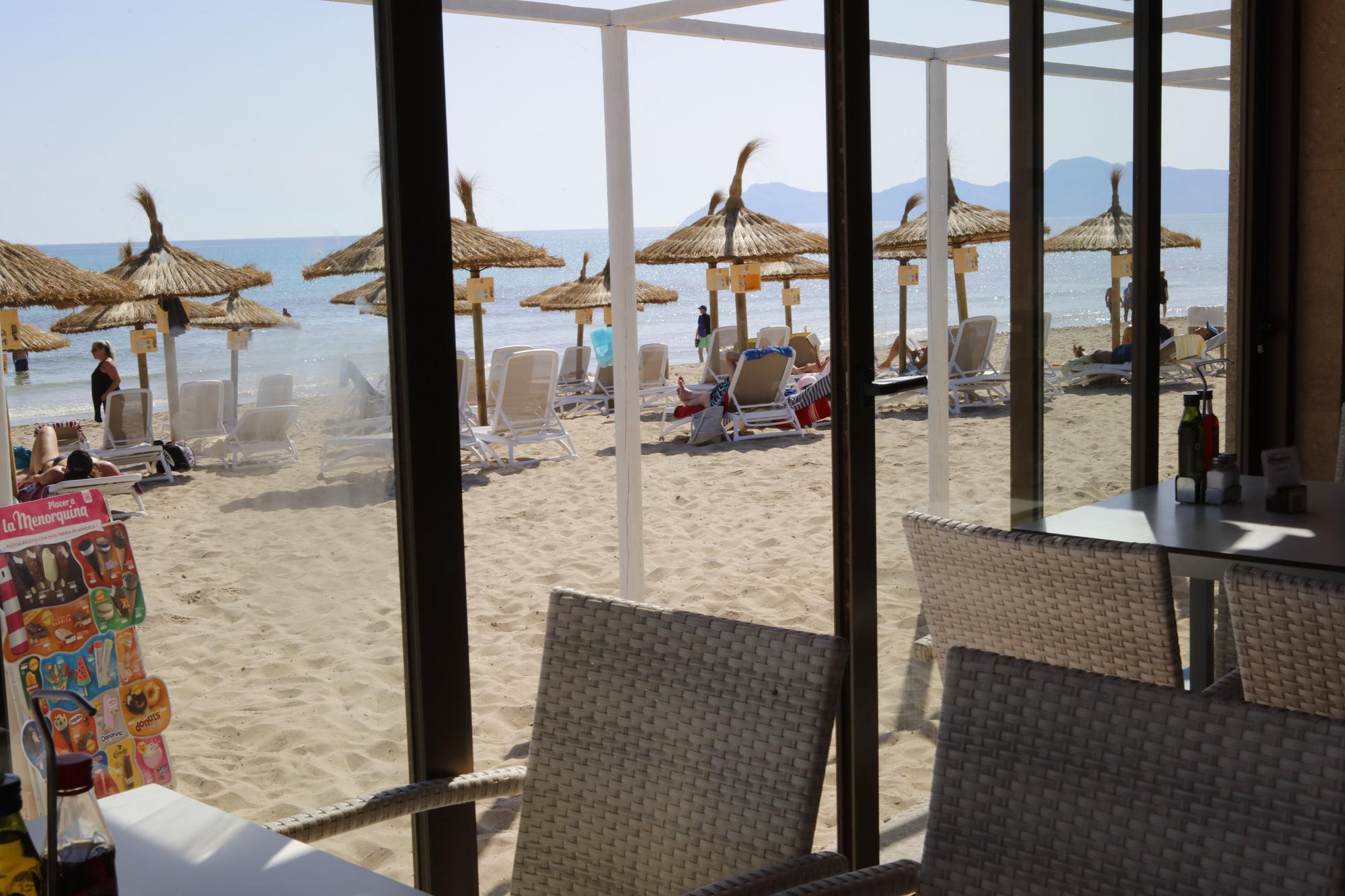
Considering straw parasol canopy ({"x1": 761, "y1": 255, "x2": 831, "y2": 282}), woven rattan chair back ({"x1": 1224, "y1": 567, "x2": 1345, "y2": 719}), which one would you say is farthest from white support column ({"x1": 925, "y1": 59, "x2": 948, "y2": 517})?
straw parasol canopy ({"x1": 761, "y1": 255, "x2": 831, "y2": 282})

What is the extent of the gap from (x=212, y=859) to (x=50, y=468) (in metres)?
0.52

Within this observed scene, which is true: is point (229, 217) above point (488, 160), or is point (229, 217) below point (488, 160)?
below

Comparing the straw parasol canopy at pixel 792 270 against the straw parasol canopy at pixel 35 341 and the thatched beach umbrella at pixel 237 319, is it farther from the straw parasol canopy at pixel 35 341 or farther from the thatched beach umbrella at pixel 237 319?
the straw parasol canopy at pixel 35 341

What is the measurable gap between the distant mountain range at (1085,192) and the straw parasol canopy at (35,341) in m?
1.34

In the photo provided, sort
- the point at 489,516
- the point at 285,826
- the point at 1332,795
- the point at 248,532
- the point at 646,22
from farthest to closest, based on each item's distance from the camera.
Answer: the point at 489,516, the point at 646,22, the point at 248,532, the point at 285,826, the point at 1332,795

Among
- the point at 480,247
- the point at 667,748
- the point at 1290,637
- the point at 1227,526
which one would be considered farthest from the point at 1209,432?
the point at 480,247

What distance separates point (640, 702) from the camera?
57.6 inches

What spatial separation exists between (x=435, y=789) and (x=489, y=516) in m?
6.40

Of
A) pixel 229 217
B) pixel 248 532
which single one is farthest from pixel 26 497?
pixel 229 217

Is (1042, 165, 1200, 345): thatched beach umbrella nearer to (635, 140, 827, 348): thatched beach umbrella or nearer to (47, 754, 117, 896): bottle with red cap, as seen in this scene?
(47, 754, 117, 896): bottle with red cap

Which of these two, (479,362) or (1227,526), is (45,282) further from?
(479,362)

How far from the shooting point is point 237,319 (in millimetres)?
1513

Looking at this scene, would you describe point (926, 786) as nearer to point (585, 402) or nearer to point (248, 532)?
point (248, 532)

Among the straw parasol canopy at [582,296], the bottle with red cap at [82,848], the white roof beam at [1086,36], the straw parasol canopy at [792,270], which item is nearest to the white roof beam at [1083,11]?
the white roof beam at [1086,36]
